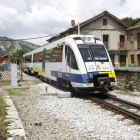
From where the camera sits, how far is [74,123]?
6.42m

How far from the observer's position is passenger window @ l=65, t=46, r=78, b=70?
10875 millimetres

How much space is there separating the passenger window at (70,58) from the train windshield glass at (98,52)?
98 centimetres

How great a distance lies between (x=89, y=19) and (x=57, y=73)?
68.0 ft

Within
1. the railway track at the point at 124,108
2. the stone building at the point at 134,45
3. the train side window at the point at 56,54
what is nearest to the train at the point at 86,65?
the train side window at the point at 56,54

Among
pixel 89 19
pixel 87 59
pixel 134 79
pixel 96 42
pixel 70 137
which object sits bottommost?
pixel 70 137

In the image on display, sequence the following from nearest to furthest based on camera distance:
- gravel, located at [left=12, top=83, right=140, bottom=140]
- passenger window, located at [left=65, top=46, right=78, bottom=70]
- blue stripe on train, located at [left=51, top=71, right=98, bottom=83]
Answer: gravel, located at [left=12, top=83, right=140, bottom=140] → blue stripe on train, located at [left=51, top=71, right=98, bottom=83] → passenger window, located at [left=65, top=46, right=78, bottom=70]

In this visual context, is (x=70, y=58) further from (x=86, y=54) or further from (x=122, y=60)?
(x=122, y=60)

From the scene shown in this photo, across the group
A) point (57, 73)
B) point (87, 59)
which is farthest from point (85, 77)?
point (57, 73)

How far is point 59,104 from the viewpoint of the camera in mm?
9125

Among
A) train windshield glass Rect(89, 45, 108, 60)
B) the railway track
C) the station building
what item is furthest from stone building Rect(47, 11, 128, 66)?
the railway track

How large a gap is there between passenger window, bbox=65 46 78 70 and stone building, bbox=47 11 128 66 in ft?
71.9

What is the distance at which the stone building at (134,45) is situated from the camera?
32469 mm

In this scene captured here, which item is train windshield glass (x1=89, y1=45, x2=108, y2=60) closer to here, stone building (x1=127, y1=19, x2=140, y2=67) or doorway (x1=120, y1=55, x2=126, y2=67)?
stone building (x1=127, y1=19, x2=140, y2=67)

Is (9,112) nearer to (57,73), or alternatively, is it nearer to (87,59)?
(87,59)
